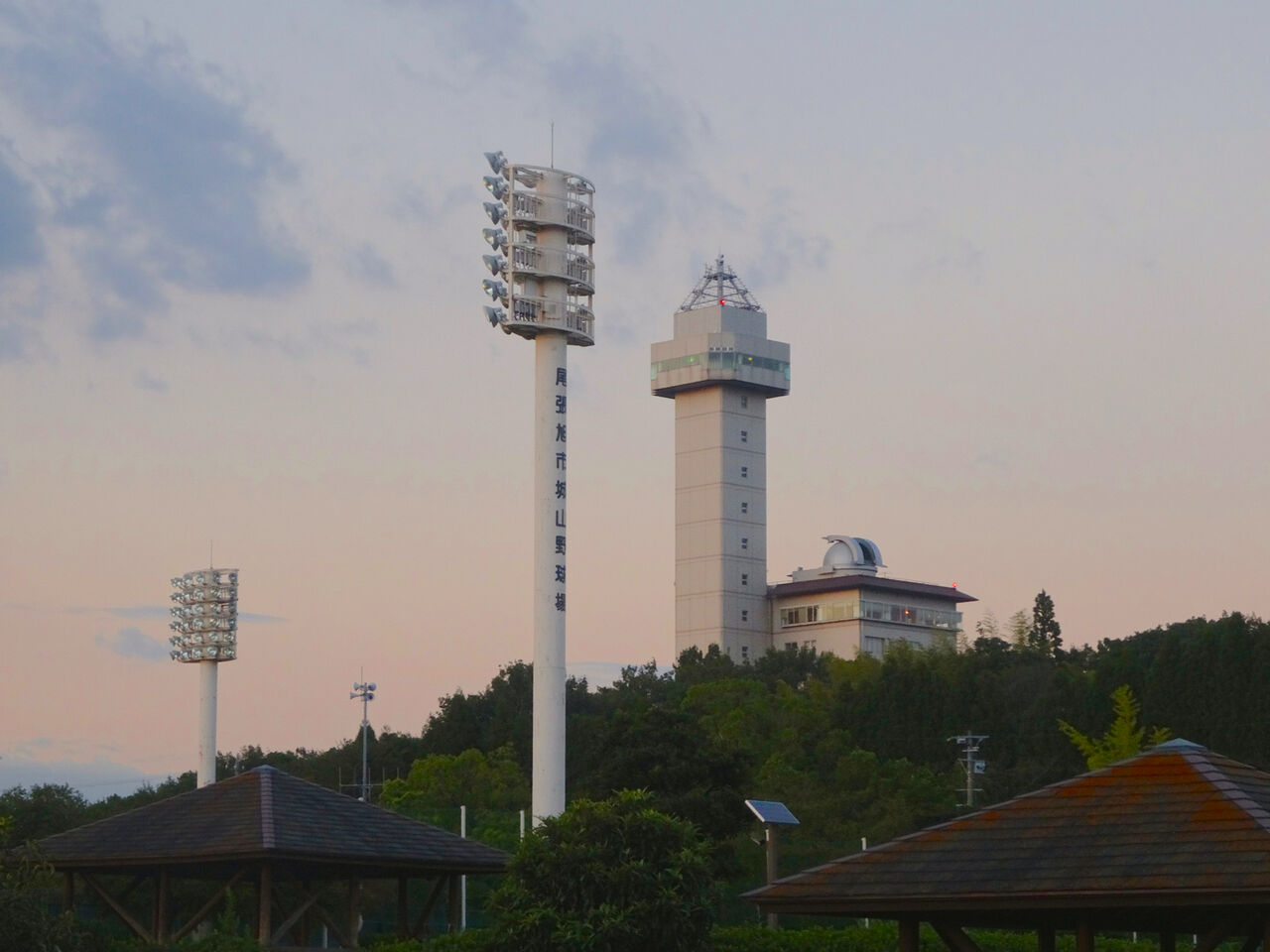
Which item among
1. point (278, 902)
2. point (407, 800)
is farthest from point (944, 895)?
point (407, 800)

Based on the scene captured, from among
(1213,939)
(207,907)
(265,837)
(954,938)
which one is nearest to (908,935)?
(954,938)

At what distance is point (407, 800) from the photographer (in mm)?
72688

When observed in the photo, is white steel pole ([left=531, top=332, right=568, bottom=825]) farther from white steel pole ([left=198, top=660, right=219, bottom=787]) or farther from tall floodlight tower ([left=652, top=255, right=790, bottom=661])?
tall floodlight tower ([left=652, top=255, right=790, bottom=661])

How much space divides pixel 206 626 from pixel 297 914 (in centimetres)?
4828

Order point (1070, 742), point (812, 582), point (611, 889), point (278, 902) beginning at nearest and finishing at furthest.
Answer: point (611, 889), point (278, 902), point (1070, 742), point (812, 582)

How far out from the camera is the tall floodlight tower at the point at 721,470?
13475 cm

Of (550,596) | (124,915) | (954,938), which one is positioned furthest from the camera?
(550,596)

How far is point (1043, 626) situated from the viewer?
385ft

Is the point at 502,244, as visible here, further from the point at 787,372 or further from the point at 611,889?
the point at 787,372

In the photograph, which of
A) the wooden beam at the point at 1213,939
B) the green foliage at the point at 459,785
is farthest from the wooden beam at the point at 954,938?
the green foliage at the point at 459,785

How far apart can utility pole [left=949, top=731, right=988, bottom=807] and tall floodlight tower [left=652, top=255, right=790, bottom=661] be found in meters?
47.5

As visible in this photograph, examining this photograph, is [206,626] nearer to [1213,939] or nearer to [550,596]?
[550,596]

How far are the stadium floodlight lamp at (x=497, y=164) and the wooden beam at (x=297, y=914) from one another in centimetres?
2813

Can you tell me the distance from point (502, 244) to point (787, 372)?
273 feet
